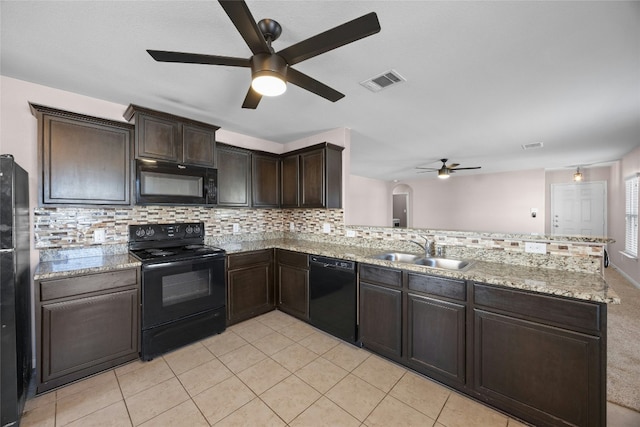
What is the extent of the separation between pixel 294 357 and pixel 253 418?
2.40 ft

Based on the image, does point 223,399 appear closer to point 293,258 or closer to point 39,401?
point 39,401

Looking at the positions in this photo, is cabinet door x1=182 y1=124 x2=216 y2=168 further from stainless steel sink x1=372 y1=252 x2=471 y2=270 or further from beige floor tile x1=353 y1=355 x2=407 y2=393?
beige floor tile x1=353 y1=355 x2=407 y2=393

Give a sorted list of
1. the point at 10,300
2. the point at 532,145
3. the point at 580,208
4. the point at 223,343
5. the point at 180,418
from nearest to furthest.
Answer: the point at 10,300 < the point at 180,418 < the point at 223,343 < the point at 532,145 < the point at 580,208

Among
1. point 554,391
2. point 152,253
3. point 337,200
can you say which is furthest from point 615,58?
point 152,253

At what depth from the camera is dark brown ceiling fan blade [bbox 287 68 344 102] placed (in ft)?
5.08

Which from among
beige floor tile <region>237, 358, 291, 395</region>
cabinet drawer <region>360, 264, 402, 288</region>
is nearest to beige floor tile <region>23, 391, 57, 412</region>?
beige floor tile <region>237, 358, 291, 395</region>

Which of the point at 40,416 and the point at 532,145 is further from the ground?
the point at 532,145

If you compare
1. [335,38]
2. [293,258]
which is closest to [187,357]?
[293,258]

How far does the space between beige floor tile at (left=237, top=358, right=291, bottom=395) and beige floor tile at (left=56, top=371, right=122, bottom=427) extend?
90cm

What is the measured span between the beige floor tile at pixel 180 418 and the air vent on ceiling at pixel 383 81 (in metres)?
2.79

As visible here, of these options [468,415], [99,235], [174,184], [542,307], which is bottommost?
[468,415]

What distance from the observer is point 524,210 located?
687cm

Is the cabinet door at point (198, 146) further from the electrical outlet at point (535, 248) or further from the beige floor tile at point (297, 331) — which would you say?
the electrical outlet at point (535, 248)

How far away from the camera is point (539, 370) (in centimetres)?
Answer: 161
